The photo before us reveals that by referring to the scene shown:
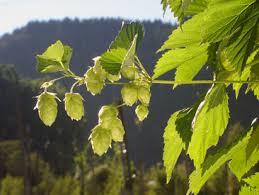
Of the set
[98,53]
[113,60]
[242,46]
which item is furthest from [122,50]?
[98,53]

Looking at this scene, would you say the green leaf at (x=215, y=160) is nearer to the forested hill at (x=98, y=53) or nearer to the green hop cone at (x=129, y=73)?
the green hop cone at (x=129, y=73)

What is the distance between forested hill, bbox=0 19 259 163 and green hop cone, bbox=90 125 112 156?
31.8 meters

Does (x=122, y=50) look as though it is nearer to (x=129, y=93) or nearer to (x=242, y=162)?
(x=129, y=93)

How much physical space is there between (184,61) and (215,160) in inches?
4.2

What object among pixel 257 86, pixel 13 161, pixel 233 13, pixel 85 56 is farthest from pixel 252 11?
pixel 85 56

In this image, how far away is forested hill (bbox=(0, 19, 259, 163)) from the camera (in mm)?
43219

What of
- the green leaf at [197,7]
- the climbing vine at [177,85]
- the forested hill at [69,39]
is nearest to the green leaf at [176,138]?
the climbing vine at [177,85]

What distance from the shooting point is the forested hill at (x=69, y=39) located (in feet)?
193

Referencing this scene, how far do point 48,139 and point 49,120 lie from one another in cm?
2876

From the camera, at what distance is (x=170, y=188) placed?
15.0m

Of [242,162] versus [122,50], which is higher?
[122,50]

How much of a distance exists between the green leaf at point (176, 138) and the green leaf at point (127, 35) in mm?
91

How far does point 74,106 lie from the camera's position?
51 centimetres

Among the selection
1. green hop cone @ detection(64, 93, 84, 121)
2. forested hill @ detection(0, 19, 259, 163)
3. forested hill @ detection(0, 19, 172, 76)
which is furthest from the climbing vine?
forested hill @ detection(0, 19, 172, 76)
